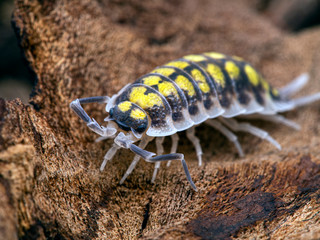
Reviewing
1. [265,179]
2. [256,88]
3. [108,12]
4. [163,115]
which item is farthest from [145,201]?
[108,12]

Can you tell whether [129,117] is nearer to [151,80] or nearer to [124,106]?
[124,106]

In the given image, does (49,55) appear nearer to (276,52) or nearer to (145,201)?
(145,201)

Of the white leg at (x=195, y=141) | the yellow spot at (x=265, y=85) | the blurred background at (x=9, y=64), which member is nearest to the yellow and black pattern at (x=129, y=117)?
the white leg at (x=195, y=141)

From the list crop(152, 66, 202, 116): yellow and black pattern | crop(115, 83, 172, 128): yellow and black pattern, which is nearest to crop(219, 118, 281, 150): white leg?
crop(152, 66, 202, 116): yellow and black pattern

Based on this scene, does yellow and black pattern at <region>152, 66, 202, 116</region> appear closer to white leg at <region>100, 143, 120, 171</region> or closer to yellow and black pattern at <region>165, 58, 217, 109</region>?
yellow and black pattern at <region>165, 58, 217, 109</region>

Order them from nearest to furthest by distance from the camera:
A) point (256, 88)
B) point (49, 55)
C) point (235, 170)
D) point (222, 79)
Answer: point (235, 170) → point (49, 55) → point (222, 79) → point (256, 88)

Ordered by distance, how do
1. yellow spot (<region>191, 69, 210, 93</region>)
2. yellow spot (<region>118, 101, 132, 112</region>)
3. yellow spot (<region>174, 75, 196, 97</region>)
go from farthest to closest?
yellow spot (<region>191, 69, 210, 93</region>) → yellow spot (<region>174, 75, 196, 97</region>) → yellow spot (<region>118, 101, 132, 112</region>)

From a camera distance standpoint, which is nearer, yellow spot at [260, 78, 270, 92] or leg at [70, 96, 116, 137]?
leg at [70, 96, 116, 137]
